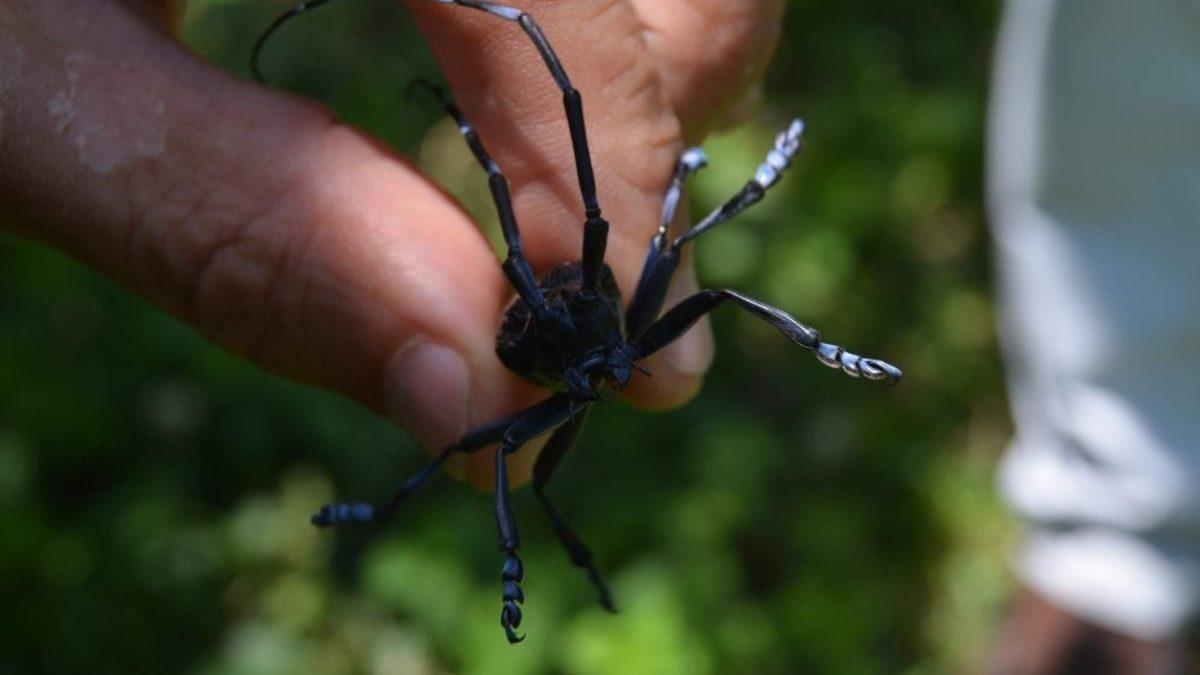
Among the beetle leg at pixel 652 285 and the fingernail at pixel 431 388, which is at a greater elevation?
the beetle leg at pixel 652 285

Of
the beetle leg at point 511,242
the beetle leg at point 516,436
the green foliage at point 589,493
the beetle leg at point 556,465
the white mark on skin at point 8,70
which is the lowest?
the green foliage at point 589,493

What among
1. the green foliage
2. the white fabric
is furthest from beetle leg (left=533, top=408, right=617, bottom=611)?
the white fabric

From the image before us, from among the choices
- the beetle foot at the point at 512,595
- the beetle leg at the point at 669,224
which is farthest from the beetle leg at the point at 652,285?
the beetle foot at the point at 512,595

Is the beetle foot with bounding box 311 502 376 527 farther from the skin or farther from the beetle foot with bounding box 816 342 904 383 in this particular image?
the beetle foot with bounding box 816 342 904 383

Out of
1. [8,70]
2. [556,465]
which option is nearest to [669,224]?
[556,465]

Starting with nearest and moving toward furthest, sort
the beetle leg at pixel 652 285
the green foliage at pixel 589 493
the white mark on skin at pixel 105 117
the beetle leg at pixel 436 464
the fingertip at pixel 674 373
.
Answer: the white mark on skin at pixel 105 117
the beetle leg at pixel 436 464
the beetle leg at pixel 652 285
the fingertip at pixel 674 373
the green foliage at pixel 589 493

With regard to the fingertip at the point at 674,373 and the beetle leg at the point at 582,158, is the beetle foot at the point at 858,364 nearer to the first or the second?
the beetle leg at the point at 582,158
